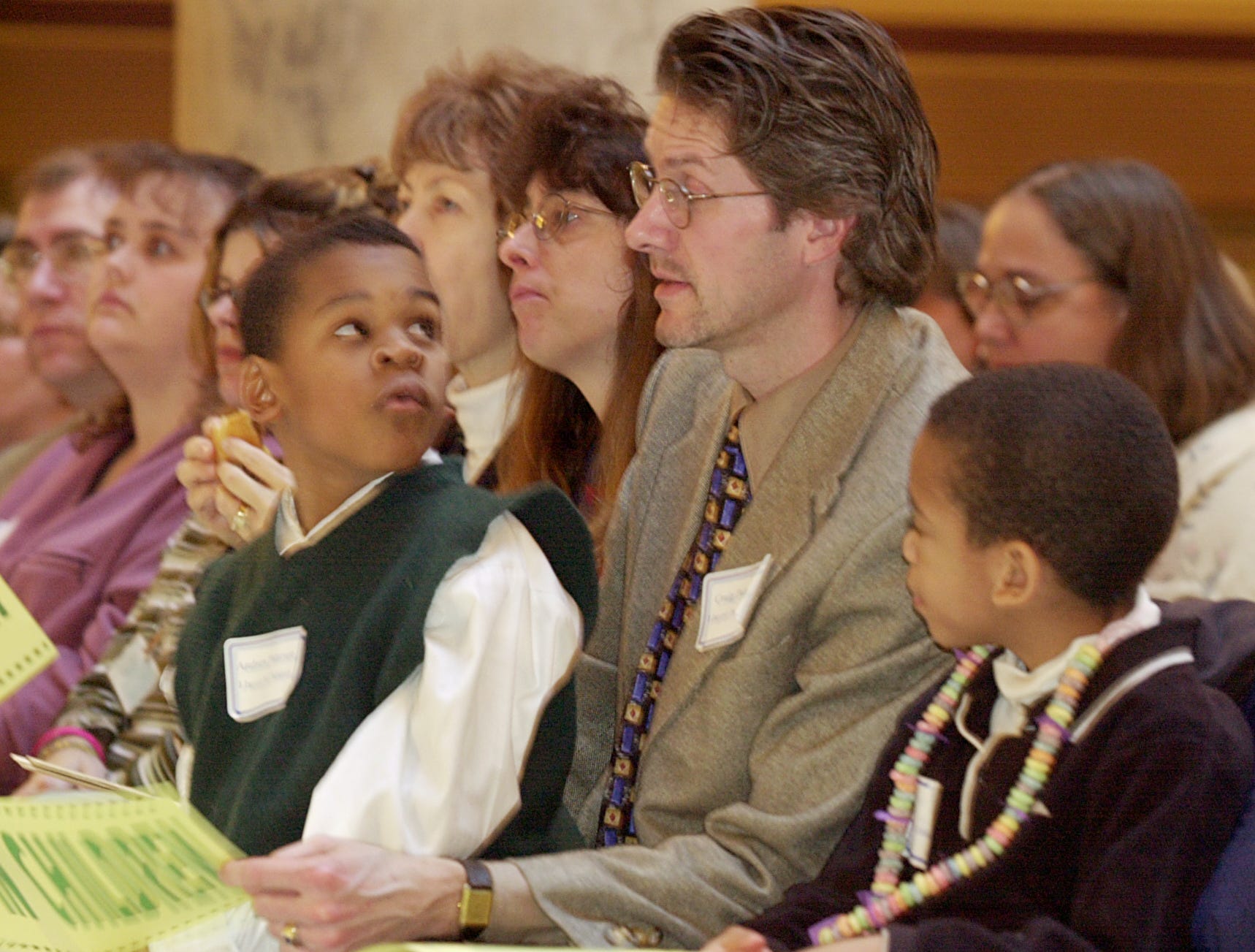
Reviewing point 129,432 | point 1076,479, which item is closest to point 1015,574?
point 1076,479

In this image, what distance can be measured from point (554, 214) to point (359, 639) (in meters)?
0.90

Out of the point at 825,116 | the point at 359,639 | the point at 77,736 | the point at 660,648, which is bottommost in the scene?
the point at 77,736

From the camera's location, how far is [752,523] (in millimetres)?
1909

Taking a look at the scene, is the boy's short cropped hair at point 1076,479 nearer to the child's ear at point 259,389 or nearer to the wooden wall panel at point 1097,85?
the child's ear at point 259,389

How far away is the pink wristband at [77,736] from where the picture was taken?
268 centimetres

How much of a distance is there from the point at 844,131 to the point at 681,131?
0.21 metres

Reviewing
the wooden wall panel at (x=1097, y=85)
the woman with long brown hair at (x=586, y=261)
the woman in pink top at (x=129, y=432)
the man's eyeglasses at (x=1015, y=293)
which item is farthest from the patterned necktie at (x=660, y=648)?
the wooden wall panel at (x=1097, y=85)

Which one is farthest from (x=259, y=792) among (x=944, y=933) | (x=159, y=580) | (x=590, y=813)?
(x=159, y=580)

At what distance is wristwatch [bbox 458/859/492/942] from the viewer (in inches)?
65.1

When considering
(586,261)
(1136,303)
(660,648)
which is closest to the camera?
(660,648)

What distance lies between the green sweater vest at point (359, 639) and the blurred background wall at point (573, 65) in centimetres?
189

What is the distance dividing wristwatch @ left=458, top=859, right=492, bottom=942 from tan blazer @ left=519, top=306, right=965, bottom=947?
0.06 m

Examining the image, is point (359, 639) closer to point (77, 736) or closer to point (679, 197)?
point (679, 197)

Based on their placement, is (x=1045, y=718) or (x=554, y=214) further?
(x=554, y=214)
